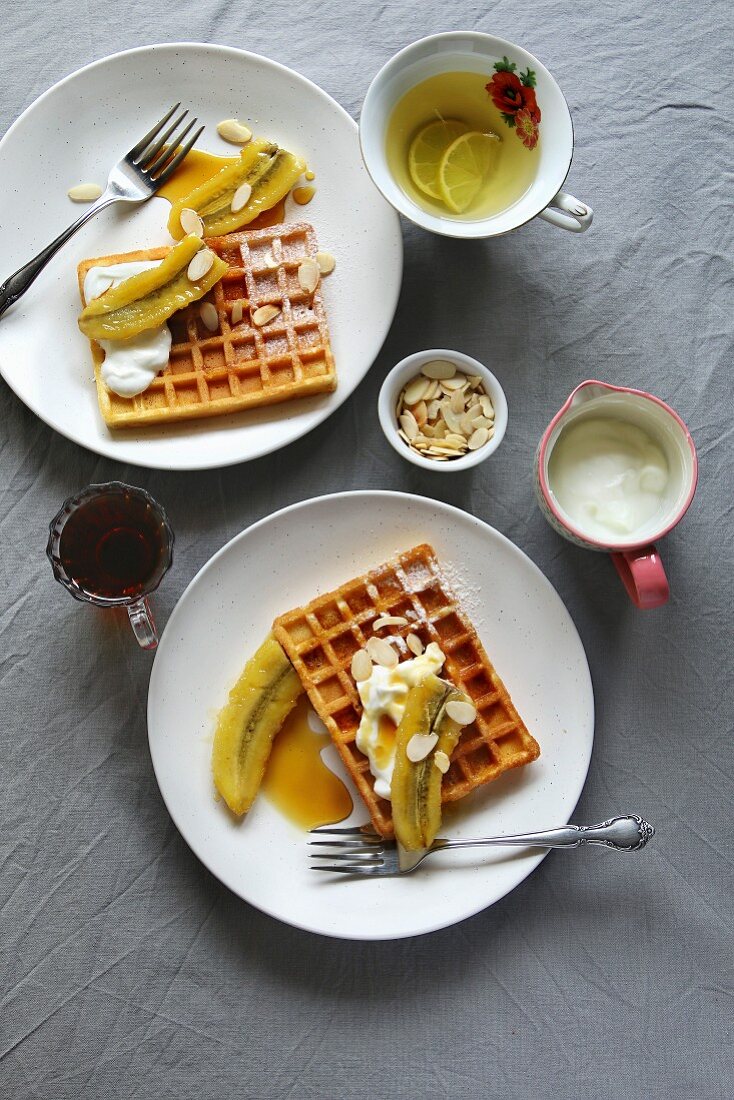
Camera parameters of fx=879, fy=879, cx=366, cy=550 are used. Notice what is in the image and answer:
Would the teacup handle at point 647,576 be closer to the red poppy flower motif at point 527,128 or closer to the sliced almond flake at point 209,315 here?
the red poppy flower motif at point 527,128

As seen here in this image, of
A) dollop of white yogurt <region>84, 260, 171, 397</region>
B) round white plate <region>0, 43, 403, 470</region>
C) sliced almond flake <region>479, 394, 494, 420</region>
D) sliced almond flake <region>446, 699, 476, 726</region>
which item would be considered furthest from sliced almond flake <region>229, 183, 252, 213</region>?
sliced almond flake <region>446, 699, 476, 726</region>

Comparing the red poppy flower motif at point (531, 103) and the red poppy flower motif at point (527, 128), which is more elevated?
the red poppy flower motif at point (531, 103)

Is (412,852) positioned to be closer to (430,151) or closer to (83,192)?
Answer: (430,151)

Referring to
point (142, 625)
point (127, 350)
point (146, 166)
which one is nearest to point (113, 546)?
point (142, 625)

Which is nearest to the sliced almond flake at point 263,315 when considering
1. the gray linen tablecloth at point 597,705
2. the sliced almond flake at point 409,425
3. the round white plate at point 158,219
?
the round white plate at point 158,219

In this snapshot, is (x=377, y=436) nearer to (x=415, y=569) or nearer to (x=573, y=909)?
(x=415, y=569)

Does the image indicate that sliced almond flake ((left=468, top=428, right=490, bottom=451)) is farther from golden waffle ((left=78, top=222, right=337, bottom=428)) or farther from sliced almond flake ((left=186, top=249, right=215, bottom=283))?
sliced almond flake ((left=186, top=249, right=215, bottom=283))

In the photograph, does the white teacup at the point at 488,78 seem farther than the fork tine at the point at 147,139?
No

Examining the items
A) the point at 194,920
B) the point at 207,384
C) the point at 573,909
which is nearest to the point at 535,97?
the point at 207,384
